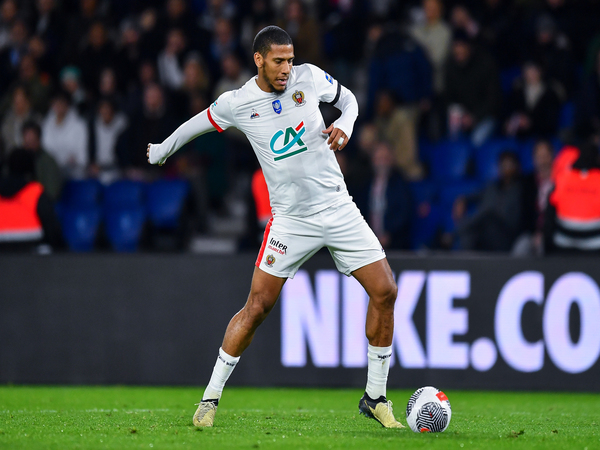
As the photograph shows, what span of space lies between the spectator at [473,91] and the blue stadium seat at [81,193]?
16.8 feet

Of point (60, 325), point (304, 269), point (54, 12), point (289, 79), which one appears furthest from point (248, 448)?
point (54, 12)

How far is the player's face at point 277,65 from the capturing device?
5559mm

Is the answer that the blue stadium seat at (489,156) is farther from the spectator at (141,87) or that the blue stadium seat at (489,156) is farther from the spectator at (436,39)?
the spectator at (141,87)

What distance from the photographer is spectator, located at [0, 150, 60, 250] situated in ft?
29.9

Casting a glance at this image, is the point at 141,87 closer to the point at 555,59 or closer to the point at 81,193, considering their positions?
the point at 81,193

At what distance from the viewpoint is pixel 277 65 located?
5.58m

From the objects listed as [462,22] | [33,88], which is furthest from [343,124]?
[33,88]

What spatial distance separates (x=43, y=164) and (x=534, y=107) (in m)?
6.77

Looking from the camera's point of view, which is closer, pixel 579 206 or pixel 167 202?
pixel 579 206

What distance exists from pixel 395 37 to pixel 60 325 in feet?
21.4

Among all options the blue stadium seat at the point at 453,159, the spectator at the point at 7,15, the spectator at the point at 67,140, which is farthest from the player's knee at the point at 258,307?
the spectator at the point at 7,15

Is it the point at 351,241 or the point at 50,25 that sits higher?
the point at 50,25

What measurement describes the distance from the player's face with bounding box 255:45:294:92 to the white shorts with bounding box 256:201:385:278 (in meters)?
0.91

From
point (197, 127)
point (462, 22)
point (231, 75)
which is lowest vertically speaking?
point (197, 127)
